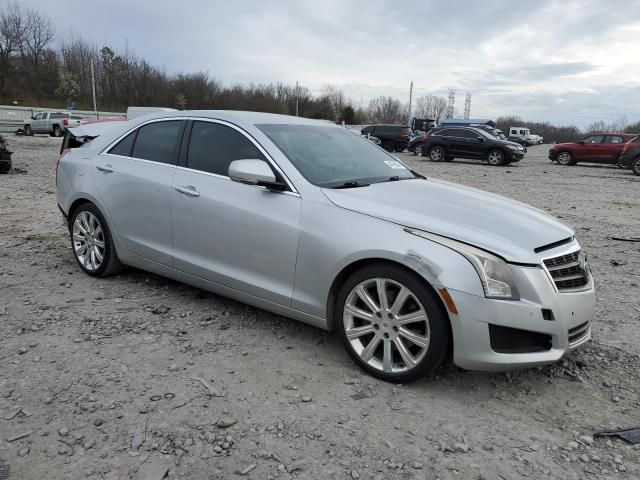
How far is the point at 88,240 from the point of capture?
15.8ft

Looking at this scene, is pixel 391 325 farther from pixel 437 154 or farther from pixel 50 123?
pixel 50 123

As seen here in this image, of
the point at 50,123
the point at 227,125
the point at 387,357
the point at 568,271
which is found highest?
the point at 50,123

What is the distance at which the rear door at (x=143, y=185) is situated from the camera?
412 centimetres

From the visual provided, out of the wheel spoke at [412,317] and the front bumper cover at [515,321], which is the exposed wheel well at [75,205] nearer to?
the wheel spoke at [412,317]

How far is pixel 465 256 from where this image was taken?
279 cm

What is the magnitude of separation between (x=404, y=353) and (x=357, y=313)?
376 millimetres

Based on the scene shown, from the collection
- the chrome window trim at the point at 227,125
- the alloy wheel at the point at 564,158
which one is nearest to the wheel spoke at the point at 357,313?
the chrome window trim at the point at 227,125

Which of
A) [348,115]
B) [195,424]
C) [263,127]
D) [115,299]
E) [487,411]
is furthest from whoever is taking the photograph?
[348,115]

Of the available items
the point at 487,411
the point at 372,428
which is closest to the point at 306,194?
the point at 372,428

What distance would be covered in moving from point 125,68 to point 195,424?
253ft

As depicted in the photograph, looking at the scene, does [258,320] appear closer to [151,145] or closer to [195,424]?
[195,424]

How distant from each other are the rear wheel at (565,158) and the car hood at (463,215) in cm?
2366

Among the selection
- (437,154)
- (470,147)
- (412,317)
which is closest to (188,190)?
(412,317)

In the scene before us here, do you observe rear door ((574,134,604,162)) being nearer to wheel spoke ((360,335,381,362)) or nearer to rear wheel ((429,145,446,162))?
rear wheel ((429,145,446,162))
